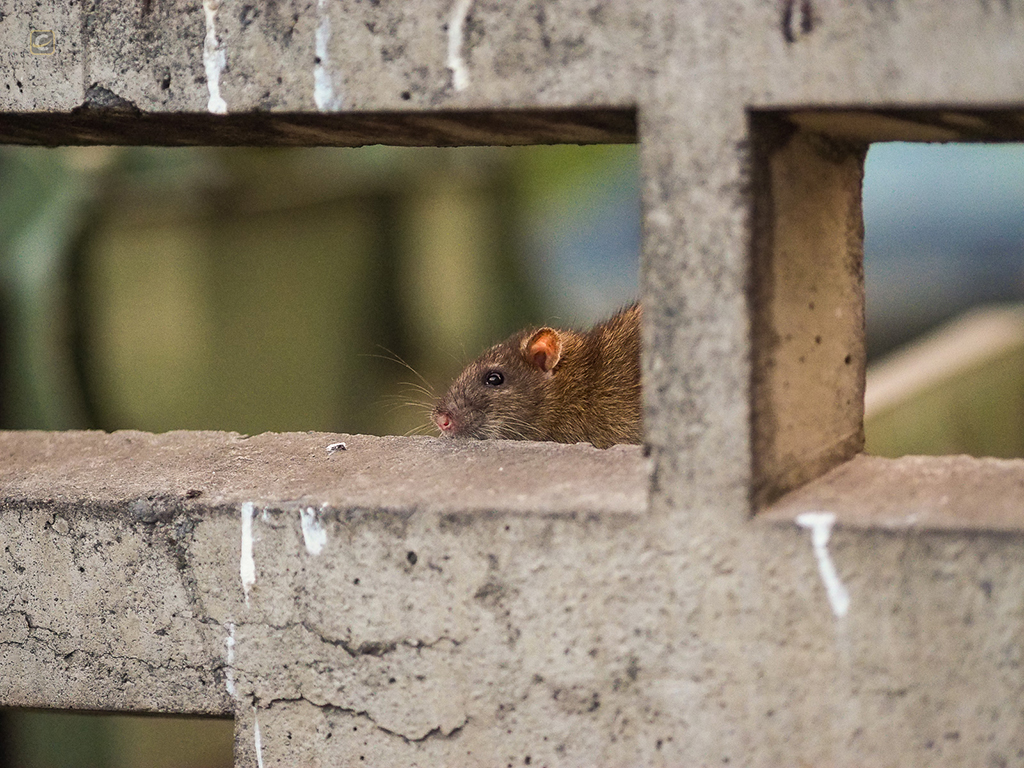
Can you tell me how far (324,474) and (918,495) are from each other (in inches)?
42.2

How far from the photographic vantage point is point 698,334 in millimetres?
2010

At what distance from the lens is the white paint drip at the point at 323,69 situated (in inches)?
84.8

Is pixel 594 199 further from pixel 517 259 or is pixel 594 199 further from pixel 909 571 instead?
pixel 909 571

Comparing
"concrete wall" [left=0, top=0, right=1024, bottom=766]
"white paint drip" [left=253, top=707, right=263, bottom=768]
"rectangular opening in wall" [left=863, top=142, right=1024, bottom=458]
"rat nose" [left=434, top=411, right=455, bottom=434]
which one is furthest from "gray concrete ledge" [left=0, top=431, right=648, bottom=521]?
"rectangular opening in wall" [left=863, top=142, right=1024, bottom=458]

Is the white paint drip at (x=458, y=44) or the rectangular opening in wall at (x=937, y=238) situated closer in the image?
the white paint drip at (x=458, y=44)

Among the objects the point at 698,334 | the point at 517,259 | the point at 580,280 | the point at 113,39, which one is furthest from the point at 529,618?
the point at 580,280

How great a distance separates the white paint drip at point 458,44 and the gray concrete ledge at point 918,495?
2.82 ft

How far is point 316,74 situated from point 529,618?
99 centimetres

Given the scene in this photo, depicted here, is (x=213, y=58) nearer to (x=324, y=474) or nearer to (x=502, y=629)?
(x=324, y=474)

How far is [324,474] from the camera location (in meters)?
2.41

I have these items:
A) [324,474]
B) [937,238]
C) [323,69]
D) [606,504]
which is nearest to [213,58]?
[323,69]

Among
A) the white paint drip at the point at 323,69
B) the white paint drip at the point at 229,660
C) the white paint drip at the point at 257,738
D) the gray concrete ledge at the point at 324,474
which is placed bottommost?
the white paint drip at the point at 257,738

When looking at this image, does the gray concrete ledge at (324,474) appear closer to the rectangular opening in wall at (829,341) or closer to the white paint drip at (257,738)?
the rectangular opening in wall at (829,341)

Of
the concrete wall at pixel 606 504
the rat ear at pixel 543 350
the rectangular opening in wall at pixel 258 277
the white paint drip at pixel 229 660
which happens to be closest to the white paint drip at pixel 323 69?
the concrete wall at pixel 606 504
